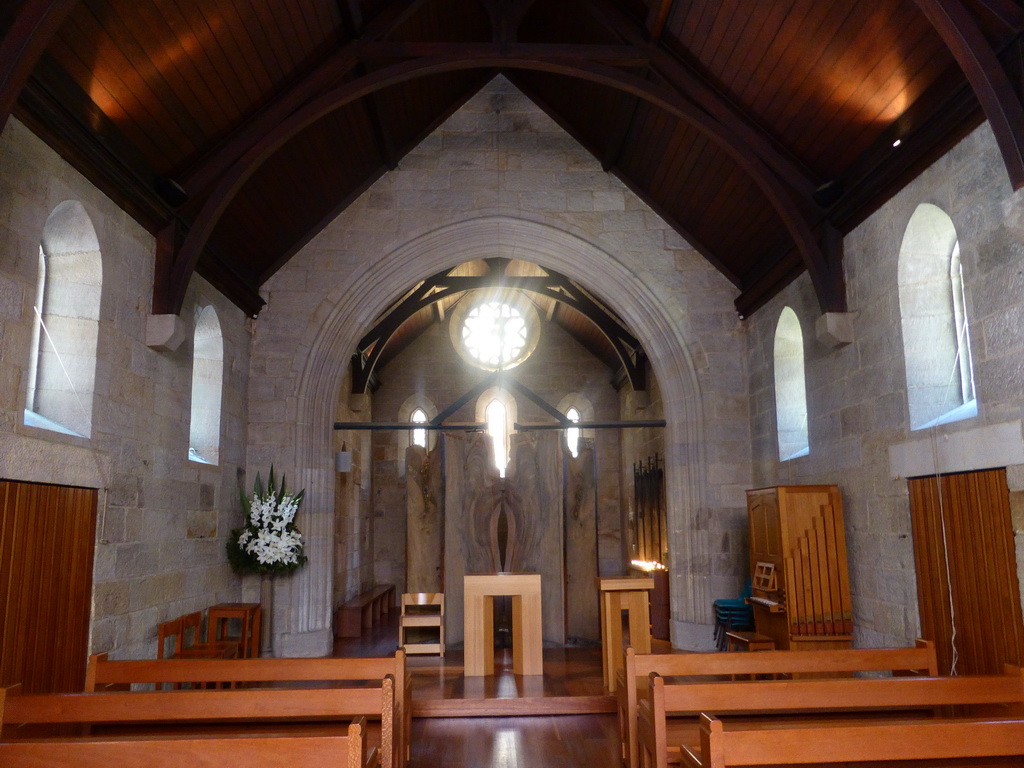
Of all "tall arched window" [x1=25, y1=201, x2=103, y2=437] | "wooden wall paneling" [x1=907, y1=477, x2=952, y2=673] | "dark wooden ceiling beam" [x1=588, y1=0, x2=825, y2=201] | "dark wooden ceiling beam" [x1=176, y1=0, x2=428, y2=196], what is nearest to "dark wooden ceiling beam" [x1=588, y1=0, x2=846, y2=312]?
"dark wooden ceiling beam" [x1=588, y1=0, x2=825, y2=201]

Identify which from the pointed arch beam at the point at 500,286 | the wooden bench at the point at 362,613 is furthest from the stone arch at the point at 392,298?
the pointed arch beam at the point at 500,286

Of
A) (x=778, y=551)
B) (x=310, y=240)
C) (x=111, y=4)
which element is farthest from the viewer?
(x=310, y=240)

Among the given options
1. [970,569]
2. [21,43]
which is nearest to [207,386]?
[21,43]

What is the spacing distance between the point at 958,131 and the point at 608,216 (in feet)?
13.8

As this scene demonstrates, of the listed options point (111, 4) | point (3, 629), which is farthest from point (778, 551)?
point (111, 4)

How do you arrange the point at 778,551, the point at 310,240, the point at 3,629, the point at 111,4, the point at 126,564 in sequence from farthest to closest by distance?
the point at 310,240 < the point at 778,551 < the point at 126,564 < the point at 111,4 < the point at 3,629

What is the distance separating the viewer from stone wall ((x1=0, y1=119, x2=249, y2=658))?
4348 mm

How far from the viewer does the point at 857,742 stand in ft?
9.30

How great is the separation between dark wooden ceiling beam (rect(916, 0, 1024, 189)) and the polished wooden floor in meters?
3.79

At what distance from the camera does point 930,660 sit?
4309 mm

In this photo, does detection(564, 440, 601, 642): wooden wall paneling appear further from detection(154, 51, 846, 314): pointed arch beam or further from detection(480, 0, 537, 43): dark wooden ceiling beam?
detection(480, 0, 537, 43): dark wooden ceiling beam

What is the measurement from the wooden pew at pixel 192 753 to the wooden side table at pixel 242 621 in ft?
12.6

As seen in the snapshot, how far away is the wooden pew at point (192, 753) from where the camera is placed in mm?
2705

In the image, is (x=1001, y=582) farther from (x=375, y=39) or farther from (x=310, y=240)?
(x=310, y=240)
